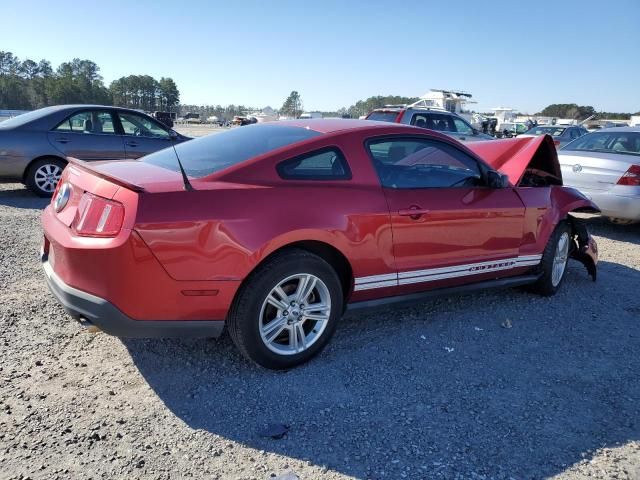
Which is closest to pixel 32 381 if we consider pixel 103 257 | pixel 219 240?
pixel 103 257

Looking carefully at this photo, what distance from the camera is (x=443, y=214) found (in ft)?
11.8

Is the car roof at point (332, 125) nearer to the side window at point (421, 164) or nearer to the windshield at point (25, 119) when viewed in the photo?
the side window at point (421, 164)

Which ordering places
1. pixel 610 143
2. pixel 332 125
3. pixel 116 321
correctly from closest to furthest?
pixel 116 321, pixel 332 125, pixel 610 143

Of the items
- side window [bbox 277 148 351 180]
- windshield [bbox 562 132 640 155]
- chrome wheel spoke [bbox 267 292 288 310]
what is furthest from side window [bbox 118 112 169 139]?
windshield [bbox 562 132 640 155]

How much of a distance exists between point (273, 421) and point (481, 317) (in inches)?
89.0

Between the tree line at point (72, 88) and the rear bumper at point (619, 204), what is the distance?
7904 cm

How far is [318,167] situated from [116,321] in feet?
4.86

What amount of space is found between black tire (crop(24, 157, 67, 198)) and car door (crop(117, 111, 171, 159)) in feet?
3.68

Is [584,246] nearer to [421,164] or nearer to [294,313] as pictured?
[421,164]

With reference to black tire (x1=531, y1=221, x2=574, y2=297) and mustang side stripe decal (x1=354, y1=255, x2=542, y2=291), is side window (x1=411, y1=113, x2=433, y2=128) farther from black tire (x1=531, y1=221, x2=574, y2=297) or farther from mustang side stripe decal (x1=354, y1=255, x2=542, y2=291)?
mustang side stripe decal (x1=354, y1=255, x2=542, y2=291)

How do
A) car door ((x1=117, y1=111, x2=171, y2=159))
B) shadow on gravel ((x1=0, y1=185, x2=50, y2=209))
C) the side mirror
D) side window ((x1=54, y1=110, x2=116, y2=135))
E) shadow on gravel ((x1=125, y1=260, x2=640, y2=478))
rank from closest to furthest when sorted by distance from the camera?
1. shadow on gravel ((x1=125, y1=260, x2=640, y2=478))
2. the side mirror
3. shadow on gravel ((x1=0, y1=185, x2=50, y2=209))
4. side window ((x1=54, y1=110, x2=116, y2=135))
5. car door ((x1=117, y1=111, x2=171, y2=159))

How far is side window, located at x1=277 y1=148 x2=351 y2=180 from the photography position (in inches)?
120

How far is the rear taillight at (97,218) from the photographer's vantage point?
253 cm

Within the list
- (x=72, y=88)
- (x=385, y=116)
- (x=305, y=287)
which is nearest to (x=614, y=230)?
(x=385, y=116)
